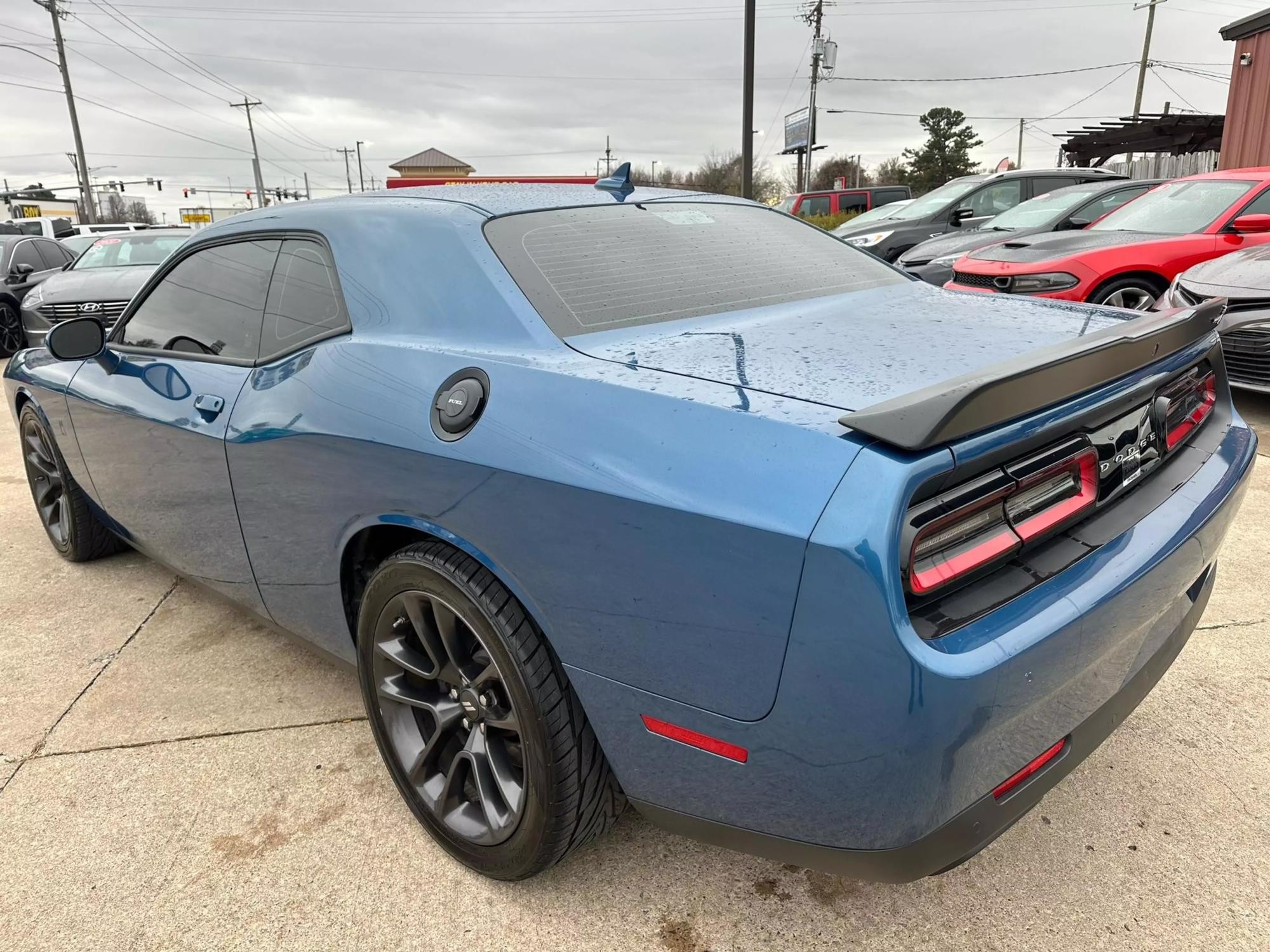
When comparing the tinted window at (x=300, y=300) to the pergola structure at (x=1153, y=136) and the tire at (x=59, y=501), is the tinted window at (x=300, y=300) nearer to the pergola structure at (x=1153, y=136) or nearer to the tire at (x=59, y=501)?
the tire at (x=59, y=501)

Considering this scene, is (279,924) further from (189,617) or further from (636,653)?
(189,617)

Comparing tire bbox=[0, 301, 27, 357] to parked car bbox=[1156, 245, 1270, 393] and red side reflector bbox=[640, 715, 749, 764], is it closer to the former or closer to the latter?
red side reflector bbox=[640, 715, 749, 764]

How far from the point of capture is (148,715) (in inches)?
108

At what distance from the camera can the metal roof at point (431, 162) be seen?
54.3 metres

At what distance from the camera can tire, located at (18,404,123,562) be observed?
147 inches

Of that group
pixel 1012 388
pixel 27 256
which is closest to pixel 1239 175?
pixel 1012 388

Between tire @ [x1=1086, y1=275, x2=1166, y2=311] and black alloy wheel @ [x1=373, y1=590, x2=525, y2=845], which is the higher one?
tire @ [x1=1086, y1=275, x2=1166, y2=311]

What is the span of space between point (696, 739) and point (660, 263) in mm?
1285

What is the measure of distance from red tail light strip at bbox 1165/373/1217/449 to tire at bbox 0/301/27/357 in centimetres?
1224

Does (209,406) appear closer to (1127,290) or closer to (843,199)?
(1127,290)

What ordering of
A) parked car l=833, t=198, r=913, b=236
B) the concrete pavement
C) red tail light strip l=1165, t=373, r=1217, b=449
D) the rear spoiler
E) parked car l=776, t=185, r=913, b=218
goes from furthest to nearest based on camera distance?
parked car l=776, t=185, r=913, b=218
parked car l=833, t=198, r=913, b=236
red tail light strip l=1165, t=373, r=1217, b=449
the concrete pavement
the rear spoiler

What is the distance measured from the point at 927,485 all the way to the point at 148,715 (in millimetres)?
2525

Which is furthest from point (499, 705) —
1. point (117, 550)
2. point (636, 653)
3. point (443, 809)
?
point (117, 550)

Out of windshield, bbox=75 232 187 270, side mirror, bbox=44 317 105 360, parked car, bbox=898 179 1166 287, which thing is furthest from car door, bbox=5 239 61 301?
parked car, bbox=898 179 1166 287
